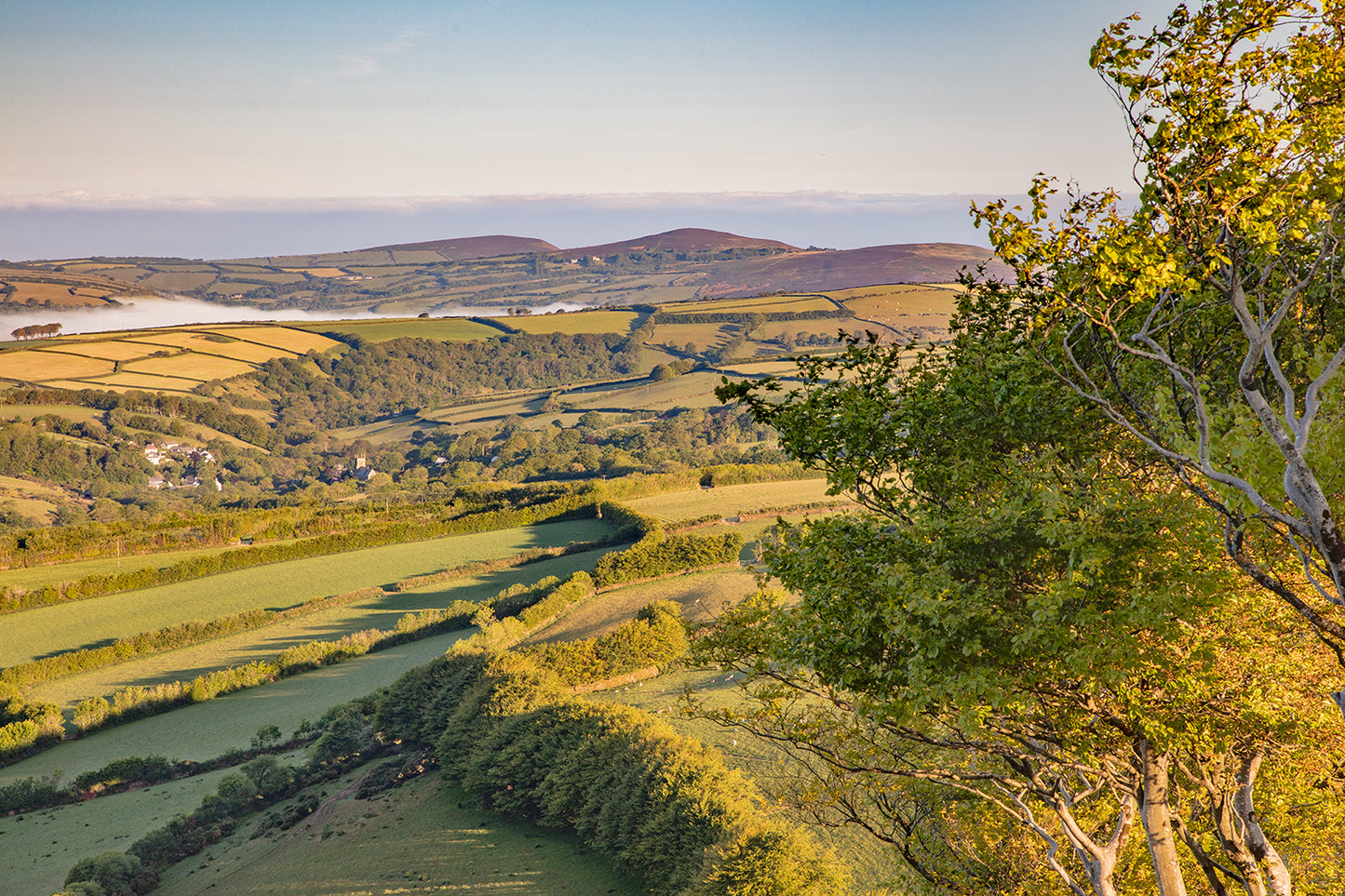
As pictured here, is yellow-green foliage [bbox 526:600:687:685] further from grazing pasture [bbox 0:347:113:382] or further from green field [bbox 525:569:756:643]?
grazing pasture [bbox 0:347:113:382]

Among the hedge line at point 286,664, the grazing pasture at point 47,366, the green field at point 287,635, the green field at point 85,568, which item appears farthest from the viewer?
the grazing pasture at point 47,366

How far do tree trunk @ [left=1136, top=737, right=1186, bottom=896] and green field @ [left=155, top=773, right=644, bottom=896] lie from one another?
82.7 ft

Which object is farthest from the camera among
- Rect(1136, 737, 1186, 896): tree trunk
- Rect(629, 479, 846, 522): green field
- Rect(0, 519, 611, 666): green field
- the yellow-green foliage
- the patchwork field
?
the patchwork field

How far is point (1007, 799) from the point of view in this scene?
1229 centimetres

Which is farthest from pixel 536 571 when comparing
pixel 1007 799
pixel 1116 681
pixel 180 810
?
pixel 1116 681

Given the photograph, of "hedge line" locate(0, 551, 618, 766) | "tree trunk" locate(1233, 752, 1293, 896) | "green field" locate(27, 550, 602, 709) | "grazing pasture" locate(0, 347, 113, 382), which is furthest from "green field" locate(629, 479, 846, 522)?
"grazing pasture" locate(0, 347, 113, 382)

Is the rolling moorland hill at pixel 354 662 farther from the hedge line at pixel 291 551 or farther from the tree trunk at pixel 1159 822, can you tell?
the tree trunk at pixel 1159 822

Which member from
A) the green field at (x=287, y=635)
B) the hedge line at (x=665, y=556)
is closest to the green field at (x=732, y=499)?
the hedge line at (x=665, y=556)

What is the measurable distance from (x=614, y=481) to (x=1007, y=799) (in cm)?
8368

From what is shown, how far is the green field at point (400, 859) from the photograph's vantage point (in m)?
30.9

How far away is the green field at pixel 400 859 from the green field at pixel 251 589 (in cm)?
3039

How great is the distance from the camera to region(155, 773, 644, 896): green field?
102 feet

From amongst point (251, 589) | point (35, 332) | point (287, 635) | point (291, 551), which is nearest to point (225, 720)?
point (287, 635)

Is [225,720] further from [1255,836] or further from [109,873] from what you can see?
[1255,836]
